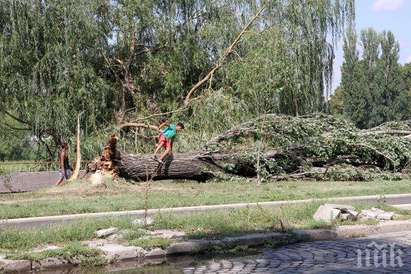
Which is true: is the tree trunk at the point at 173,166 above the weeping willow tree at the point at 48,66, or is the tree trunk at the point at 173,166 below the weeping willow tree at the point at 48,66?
below

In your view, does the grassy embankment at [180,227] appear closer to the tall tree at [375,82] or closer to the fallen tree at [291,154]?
the fallen tree at [291,154]

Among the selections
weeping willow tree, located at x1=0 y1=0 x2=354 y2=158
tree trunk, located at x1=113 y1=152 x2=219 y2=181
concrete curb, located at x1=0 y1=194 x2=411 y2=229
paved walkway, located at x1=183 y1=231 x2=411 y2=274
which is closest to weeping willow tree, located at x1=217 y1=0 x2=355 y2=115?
weeping willow tree, located at x1=0 y1=0 x2=354 y2=158

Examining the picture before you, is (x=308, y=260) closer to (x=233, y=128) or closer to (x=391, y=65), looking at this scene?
Answer: (x=233, y=128)

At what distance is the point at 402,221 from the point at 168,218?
4.09 meters

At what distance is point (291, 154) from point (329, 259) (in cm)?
1271

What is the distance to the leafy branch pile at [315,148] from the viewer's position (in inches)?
769

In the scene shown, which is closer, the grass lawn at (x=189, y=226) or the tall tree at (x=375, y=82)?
the grass lawn at (x=189, y=226)

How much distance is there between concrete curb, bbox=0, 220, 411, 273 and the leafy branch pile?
31.0ft

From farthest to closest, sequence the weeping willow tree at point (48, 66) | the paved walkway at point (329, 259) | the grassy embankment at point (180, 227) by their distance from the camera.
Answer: the weeping willow tree at point (48, 66)
the grassy embankment at point (180, 227)
the paved walkway at point (329, 259)

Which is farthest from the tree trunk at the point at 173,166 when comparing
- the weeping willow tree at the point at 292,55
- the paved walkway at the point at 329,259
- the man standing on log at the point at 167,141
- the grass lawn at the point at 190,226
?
the paved walkway at the point at 329,259

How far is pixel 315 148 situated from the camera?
19.8 metres

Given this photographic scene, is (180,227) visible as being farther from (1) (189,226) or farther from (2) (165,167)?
(2) (165,167)

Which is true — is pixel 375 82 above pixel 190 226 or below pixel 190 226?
above

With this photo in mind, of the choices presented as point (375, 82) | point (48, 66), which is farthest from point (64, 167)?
point (375, 82)
